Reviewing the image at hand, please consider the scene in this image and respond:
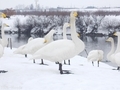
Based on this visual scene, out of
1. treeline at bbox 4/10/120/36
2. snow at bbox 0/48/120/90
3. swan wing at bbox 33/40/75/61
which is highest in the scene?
swan wing at bbox 33/40/75/61

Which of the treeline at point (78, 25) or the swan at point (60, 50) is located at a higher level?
the swan at point (60, 50)

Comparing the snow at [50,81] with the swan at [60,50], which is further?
the swan at [60,50]

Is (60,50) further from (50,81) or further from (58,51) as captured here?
(50,81)

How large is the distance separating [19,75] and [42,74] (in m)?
A: 0.54

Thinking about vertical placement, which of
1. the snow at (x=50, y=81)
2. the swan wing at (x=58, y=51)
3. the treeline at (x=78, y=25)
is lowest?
the treeline at (x=78, y=25)

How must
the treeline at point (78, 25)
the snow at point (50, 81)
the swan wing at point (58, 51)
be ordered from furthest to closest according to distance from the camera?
the treeline at point (78, 25) → the swan wing at point (58, 51) → the snow at point (50, 81)

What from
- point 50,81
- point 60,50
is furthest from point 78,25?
point 50,81

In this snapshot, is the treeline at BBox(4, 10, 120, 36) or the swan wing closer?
the swan wing

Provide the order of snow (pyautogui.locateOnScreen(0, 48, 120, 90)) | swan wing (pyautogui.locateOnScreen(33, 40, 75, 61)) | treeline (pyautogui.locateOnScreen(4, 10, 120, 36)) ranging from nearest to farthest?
snow (pyautogui.locateOnScreen(0, 48, 120, 90)), swan wing (pyautogui.locateOnScreen(33, 40, 75, 61)), treeline (pyautogui.locateOnScreen(4, 10, 120, 36))

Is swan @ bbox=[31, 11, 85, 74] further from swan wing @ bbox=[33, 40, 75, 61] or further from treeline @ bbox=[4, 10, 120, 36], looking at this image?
treeline @ bbox=[4, 10, 120, 36]

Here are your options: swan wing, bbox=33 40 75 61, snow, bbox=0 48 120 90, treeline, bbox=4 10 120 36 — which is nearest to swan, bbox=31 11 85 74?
swan wing, bbox=33 40 75 61

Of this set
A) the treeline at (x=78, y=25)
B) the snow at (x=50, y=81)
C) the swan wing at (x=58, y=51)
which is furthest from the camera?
the treeline at (x=78, y=25)

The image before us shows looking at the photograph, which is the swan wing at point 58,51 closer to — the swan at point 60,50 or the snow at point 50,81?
the swan at point 60,50

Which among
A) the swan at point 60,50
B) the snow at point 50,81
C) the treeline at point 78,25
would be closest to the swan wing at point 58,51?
the swan at point 60,50
